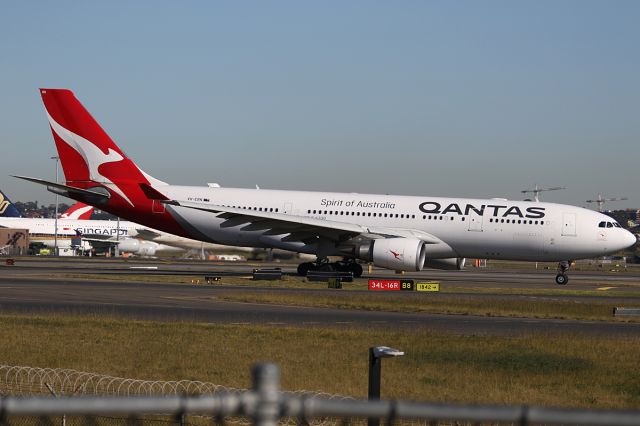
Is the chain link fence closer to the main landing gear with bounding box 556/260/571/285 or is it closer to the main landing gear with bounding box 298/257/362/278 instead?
the main landing gear with bounding box 298/257/362/278

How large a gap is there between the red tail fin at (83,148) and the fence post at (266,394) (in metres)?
48.9

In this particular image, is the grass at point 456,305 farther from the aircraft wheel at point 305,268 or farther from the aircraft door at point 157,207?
the aircraft door at point 157,207

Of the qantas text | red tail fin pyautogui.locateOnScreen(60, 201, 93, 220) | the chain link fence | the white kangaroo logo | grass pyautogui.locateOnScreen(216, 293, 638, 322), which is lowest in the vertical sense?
grass pyautogui.locateOnScreen(216, 293, 638, 322)

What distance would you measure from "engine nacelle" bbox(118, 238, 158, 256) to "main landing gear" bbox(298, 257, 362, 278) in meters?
51.7

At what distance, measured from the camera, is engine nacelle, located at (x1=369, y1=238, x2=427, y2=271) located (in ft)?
155

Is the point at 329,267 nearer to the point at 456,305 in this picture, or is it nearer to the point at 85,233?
the point at 456,305

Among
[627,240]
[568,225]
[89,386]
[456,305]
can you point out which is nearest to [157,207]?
[456,305]

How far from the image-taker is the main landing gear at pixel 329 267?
50.8 m

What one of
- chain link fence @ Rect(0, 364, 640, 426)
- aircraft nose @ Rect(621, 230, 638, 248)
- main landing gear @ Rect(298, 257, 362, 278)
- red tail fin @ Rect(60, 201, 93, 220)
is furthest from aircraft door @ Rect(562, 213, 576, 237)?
red tail fin @ Rect(60, 201, 93, 220)

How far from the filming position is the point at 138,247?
105 m

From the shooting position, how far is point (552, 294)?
1690 inches

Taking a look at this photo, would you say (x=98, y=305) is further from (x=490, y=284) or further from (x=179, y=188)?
(x=490, y=284)

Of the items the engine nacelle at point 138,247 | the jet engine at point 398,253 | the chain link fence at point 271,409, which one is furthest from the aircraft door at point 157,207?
the engine nacelle at point 138,247

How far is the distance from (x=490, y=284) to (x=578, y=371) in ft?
103
